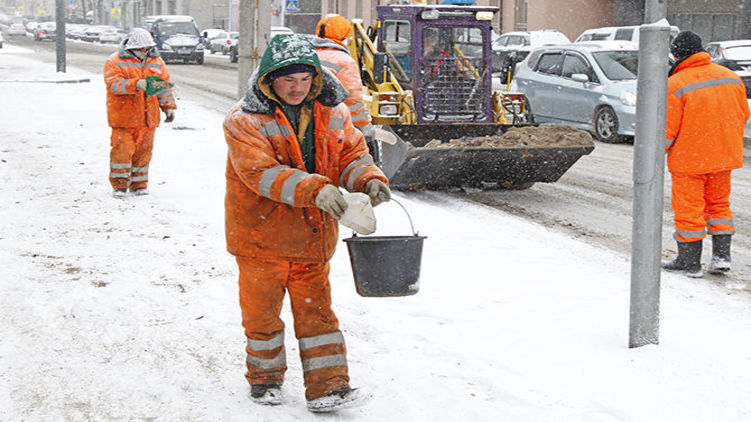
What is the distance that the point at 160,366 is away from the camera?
425 centimetres

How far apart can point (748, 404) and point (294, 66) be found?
2373 millimetres

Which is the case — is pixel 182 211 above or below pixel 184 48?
below

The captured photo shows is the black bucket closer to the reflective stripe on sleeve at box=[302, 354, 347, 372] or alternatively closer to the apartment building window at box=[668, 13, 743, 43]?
the reflective stripe on sleeve at box=[302, 354, 347, 372]

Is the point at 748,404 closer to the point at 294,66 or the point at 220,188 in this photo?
the point at 294,66

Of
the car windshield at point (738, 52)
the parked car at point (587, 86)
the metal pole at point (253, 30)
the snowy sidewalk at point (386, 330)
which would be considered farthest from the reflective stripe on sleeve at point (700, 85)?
the car windshield at point (738, 52)

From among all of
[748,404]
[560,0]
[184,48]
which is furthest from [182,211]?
[560,0]

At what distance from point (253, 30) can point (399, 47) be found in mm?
1904

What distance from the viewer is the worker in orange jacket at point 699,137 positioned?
594 centimetres

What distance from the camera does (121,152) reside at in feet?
26.6

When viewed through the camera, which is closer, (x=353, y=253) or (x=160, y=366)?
(x=353, y=253)

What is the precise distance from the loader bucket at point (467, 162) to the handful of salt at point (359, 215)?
5167mm

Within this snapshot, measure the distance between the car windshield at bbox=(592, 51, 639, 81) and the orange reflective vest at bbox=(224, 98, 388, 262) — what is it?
11.0m

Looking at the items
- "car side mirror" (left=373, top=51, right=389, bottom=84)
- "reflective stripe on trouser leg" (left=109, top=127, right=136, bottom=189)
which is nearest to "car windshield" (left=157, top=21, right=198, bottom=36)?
"car side mirror" (left=373, top=51, right=389, bottom=84)

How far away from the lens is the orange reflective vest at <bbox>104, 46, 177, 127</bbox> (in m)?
7.94
